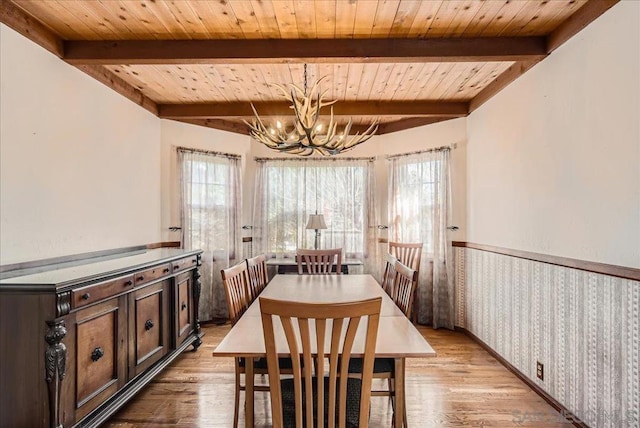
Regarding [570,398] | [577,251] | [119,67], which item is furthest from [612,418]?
[119,67]

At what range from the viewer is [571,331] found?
226 centimetres

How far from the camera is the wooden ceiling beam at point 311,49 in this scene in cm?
254

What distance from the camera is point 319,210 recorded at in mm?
4781

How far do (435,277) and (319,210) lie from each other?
1.76 meters

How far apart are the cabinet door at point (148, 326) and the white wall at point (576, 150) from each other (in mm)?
3017

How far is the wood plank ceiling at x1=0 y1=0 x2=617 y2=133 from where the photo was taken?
7.09 ft

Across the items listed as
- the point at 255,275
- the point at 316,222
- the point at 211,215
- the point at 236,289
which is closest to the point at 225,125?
the point at 211,215

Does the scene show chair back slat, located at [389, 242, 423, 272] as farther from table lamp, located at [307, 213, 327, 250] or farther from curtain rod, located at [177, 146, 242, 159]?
curtain rod, located at [177, 146, 242, 159]

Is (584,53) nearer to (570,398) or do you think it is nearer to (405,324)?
(405,324)

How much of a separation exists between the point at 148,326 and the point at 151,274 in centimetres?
40

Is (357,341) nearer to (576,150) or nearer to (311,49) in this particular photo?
(576,150)

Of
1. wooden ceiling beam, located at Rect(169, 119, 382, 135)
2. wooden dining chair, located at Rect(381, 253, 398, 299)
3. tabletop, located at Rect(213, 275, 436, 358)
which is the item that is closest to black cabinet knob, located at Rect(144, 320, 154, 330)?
tabletop, located at Rect(213, 275, 436, 358)

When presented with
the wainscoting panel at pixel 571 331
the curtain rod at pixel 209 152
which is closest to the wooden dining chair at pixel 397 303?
the wainscoting panel at pixel 571 331

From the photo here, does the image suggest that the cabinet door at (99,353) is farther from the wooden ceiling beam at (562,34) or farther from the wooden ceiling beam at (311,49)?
the wooden ceiling beam at (562,34)
